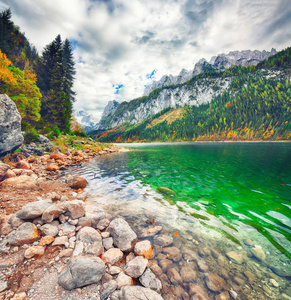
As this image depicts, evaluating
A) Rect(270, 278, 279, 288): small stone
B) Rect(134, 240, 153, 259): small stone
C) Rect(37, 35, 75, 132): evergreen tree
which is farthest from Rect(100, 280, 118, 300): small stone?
Rect(37, 35, 75, 132): evergreen tree

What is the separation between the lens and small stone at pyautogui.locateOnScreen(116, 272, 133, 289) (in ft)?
10.8

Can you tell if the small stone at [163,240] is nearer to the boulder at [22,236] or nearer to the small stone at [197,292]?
the small stone at [197,292]

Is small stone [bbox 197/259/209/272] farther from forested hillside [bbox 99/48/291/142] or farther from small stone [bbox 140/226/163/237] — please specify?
forested hillside [bbox 99/48/291/142]

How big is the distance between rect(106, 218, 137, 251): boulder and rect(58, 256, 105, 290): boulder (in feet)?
4.09

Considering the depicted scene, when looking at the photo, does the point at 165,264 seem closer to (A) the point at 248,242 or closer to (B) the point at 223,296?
(B) the point at 223,296

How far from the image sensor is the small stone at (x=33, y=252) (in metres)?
3.79

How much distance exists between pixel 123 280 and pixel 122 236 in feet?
5.19

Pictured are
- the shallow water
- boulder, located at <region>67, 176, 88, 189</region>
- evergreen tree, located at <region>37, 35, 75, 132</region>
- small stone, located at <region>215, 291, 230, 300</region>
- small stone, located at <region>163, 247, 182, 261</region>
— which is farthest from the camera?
evergreen tree, located at <region>37, 35, 75, 132</region>

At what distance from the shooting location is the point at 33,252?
3861mm

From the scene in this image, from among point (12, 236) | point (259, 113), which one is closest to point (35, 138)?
point (12, 236)

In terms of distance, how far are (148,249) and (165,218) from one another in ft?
8.20

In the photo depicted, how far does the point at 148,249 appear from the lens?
15.1ft

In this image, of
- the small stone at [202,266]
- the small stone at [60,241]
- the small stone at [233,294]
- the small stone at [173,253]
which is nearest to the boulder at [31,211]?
the small stone at [60,241]

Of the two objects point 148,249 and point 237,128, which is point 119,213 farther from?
point 237,128
